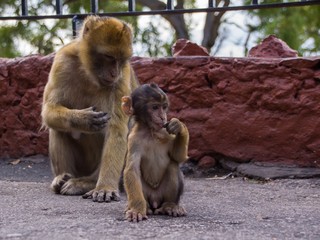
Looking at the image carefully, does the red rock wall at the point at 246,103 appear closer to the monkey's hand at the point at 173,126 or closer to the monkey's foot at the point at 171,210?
the monkey's foot at the point at 171,210

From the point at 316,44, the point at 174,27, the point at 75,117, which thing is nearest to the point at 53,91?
the point at 75,117

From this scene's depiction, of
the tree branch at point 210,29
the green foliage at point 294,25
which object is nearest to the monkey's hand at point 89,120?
the green foliage at point 294,25

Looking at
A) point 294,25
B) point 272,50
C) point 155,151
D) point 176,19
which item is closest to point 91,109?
point 155,151

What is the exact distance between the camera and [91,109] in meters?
5.29

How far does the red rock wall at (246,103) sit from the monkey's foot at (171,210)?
216 cm

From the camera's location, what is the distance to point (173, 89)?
6672 mm

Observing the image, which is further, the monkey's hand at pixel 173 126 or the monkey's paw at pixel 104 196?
the monkey's paw at pixel 104 196

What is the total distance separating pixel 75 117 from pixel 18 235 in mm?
1768

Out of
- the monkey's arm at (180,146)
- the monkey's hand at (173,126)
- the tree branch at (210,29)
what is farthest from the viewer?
the tree branch at (210,29)

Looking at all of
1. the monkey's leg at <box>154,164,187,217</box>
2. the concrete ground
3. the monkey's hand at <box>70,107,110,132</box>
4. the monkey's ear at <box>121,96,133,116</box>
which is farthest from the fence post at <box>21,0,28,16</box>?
the monkey's leg at <box>154,164,187,217</box>

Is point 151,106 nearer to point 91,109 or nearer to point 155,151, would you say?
point 155,151

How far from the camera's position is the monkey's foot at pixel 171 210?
427cm

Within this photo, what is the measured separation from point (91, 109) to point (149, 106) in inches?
45.4

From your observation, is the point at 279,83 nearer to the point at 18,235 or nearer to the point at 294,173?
the point at 294,173
